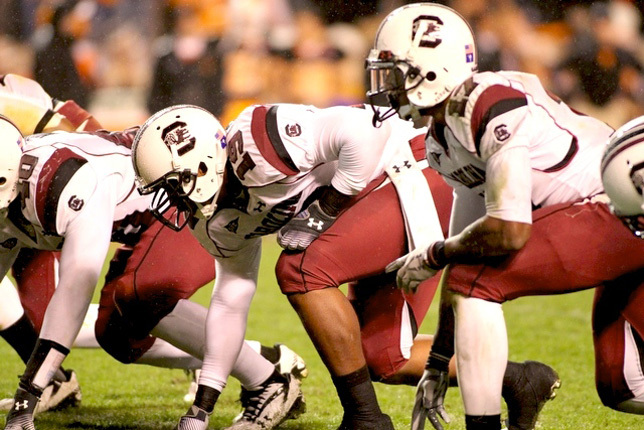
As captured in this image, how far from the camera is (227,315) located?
11.4ft

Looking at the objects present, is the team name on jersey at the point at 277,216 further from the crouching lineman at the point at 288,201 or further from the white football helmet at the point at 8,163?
the white football helmet at the point at 8,163

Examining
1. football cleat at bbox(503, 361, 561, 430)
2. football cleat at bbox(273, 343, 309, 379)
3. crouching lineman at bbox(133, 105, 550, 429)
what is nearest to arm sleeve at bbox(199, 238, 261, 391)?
crouching lineman at bbox(133, 105, 550, 429)

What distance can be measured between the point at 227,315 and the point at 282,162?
613 mm

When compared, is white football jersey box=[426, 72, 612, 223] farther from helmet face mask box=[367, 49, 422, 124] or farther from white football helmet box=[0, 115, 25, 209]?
white football helmet box=[0, 115, 25, 209]

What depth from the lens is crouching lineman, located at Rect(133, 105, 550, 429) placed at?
3.23 m

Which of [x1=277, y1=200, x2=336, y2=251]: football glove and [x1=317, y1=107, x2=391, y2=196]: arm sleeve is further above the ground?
[x1=317, y1=107, x2=391, y2=196]: arm sleeve

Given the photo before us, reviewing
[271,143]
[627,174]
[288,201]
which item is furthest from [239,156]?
[627,174]

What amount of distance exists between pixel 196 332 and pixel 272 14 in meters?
7.44

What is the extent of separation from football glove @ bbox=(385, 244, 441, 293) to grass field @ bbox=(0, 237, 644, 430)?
1010 millimetres

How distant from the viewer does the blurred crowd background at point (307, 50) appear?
34.1 feet

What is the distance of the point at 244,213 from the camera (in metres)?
3.35

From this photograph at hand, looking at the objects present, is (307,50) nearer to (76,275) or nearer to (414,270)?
(76,275)

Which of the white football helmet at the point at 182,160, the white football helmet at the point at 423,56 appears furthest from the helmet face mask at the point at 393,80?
the white football helmet at the point at 182,160

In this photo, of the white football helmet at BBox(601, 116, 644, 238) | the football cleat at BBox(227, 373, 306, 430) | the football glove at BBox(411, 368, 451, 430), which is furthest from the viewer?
the football cleat at BBox(227, 373, 306, 430)
